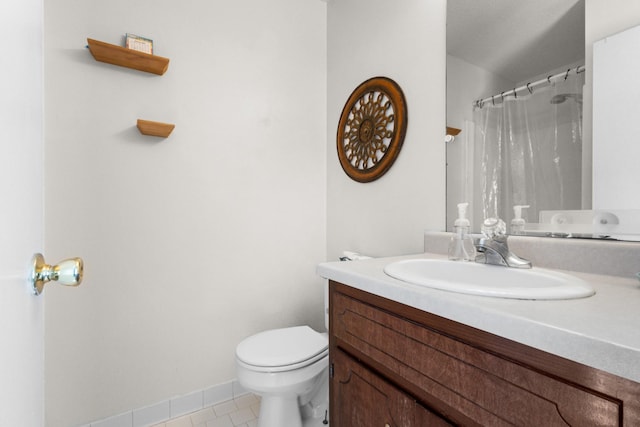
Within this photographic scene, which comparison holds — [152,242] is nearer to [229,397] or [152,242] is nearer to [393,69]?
[229,397]

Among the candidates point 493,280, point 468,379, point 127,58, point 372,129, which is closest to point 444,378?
point 468,379

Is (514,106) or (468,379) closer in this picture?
(468,379)

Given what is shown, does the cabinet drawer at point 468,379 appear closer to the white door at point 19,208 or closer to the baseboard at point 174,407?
the white door at point 19,208

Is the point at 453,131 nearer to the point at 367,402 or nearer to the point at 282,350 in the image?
the point at 367,402

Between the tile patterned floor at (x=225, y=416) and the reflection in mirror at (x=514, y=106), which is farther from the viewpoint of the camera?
the tile patterned floor at (x=225, y=416)

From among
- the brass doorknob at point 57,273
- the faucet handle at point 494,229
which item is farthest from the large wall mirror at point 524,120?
the brass doorknob at point 57,273

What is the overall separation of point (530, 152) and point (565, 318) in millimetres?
801

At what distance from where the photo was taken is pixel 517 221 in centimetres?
112

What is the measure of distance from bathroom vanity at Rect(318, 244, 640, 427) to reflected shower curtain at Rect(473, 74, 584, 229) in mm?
307

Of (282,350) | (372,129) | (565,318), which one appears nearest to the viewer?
(565,318)

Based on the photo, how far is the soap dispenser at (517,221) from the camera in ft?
3.63

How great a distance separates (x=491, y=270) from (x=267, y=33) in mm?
1857

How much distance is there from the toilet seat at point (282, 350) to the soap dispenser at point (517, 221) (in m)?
0.94

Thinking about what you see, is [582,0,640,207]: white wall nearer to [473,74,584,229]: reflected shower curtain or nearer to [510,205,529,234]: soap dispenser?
[473,74,584,229]: reflected shower curtain
